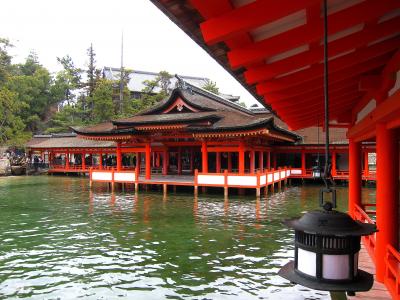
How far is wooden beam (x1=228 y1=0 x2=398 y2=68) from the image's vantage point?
2871 millimetres

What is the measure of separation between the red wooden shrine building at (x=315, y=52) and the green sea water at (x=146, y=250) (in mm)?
2543

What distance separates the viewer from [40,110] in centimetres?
5606

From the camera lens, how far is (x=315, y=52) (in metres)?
3.59

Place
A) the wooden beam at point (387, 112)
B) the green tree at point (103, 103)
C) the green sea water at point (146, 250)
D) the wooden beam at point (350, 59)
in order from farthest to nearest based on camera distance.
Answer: the green tree at point (103, 103), the green sea water at point (146, 250), the wooden beam at point (387, 112), the wooden beam at point (350, 59)

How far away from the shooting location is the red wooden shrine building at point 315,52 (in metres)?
2.53

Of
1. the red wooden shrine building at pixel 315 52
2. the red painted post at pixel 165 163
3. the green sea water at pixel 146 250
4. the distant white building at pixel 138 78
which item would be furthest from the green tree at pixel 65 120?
the red wooden shrine building at pixel 315 52

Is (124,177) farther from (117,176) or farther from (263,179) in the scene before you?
(263,179)

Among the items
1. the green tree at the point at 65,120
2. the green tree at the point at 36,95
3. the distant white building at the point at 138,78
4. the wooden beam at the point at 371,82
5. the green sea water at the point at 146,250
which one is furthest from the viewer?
the distant white building at the point at 138,78

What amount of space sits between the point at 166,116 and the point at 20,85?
102 feet

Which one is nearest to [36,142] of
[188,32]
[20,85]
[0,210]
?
[20,85]

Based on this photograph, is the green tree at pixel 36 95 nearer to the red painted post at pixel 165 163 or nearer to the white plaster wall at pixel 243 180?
the red painted post at pixel 165 163

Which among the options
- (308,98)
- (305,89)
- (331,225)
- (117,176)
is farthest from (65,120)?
(331,225)

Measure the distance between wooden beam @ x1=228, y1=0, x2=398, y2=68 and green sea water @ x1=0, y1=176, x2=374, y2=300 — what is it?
4.93 meters

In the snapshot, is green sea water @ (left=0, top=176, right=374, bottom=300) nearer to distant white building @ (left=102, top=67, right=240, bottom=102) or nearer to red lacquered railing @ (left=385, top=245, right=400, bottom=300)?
red lacquered railing @ (left=385, top=245, right=400, bottom=300)
